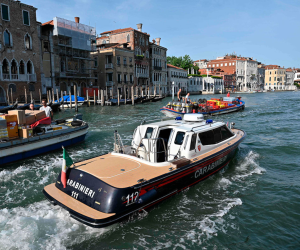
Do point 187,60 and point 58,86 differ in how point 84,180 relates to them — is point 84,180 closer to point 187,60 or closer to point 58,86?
point 58,86

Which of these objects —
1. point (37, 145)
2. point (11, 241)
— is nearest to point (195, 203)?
point (11, 241)

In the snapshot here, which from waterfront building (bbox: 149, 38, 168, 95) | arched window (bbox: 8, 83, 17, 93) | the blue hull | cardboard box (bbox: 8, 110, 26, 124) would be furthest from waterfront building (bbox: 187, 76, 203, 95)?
cardboard box (bbox: 8, 110, 26, 124)

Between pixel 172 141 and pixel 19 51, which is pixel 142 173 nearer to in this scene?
pixel 172 141

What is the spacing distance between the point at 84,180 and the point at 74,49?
114ft

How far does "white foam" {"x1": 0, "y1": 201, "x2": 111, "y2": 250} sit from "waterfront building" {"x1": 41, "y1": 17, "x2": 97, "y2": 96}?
96.9 feet

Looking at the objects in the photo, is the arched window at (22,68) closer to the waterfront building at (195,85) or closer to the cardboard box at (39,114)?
the cardboard box at (39,114)

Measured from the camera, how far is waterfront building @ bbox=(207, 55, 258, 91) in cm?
9569

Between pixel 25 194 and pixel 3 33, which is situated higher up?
pixel 3 33

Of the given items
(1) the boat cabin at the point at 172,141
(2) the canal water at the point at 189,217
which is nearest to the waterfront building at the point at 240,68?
(2) the canal water at the point at 189,217

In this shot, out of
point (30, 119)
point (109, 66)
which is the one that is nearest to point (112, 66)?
point (109, 66)

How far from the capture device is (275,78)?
11706cm

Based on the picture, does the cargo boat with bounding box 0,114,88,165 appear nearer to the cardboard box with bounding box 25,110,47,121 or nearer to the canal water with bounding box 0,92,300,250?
the cardboard box with bounding box 25,110,47,121

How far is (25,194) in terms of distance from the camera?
630 centimetres

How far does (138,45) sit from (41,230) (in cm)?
4550
